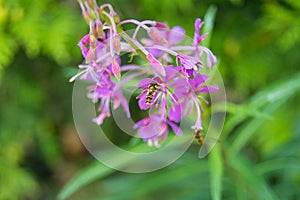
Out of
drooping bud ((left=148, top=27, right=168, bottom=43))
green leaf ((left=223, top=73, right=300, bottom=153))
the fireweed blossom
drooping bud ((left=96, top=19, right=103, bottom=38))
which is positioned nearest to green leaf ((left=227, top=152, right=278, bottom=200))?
green leaf ((left=223, top=73, right=300, bottom=153))

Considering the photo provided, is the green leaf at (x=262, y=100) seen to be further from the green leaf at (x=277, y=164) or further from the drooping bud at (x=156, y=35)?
the drooping bud at (x=156, y=35)

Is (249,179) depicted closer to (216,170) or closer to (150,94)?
(216,170)

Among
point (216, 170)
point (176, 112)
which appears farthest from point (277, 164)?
point (176, 112)

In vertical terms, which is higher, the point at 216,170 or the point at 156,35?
the point at 156,35

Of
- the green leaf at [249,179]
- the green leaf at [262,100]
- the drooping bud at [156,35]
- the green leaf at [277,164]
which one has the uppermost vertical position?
the drooping bud at [156,35]

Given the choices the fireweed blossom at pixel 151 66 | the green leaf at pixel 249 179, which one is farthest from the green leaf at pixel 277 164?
the fireweed blossom at pixel 151 66

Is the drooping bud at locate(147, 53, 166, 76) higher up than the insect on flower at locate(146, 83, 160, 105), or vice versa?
the drooping bud at locate(147, 53, 166, 76)

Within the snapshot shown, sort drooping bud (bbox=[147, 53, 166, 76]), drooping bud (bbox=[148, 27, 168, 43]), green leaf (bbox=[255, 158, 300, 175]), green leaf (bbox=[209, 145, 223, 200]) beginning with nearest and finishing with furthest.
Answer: drooping bud (bbox=[147, 53, 166, 76]) → drooping bud (bbox=[148, 27, 168, 43]) → green leaf (bbox=[209, 145, 223, 200]) → green leaf (bbox=[255, 158, 300, 175])

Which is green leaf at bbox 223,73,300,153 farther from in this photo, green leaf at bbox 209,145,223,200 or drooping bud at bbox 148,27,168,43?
drooping bud at bbox 148,27,168,43

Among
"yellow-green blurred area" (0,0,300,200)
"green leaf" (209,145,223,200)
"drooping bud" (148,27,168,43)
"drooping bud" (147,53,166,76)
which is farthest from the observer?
"yellow-green blurred area" (0,0,300,200)
